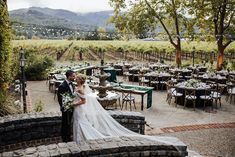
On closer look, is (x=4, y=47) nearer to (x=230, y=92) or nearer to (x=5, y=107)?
(x=5, y=107)

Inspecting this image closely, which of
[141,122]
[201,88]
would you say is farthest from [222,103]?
[141,122]

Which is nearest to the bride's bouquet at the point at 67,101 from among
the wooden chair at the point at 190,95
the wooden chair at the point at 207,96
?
the wooden chair at the point at 190,95

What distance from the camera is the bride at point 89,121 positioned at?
7129 mm

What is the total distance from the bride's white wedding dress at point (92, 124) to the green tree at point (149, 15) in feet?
59.1

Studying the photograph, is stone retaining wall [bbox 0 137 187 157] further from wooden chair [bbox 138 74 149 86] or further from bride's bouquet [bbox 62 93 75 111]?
wooden chair [bbox 138 74 149 86]

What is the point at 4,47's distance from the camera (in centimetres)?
1035

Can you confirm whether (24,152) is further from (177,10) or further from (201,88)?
(177,10)

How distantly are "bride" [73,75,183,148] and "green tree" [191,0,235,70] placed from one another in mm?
14779

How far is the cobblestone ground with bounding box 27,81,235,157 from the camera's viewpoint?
8.91m

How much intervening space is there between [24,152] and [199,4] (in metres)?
20.4

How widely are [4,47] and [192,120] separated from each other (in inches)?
273

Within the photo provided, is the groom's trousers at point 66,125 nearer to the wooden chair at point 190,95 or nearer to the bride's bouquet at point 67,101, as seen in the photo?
the bride's bouquet at point 67,101

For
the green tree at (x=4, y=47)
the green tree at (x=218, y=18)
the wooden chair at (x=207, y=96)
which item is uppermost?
the green tree at (x=218, y=18)

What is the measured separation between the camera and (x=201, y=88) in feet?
44.8
